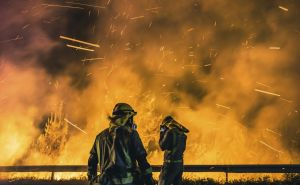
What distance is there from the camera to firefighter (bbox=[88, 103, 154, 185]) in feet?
16.5

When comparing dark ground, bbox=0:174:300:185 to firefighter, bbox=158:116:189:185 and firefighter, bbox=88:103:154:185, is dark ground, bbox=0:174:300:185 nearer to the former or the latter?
firefighter, bbox=158:116:189:185

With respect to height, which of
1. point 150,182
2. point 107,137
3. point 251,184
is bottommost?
point 251,184

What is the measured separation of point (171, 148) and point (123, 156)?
3893 mm

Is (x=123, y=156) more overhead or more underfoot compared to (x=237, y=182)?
more overhead

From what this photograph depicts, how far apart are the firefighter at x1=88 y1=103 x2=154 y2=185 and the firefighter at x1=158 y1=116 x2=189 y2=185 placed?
11.9ft

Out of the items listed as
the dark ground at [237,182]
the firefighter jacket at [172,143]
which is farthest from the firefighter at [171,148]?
the dark ground at [237,182]

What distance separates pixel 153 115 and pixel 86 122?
4473mm

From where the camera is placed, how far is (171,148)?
884 centimetres

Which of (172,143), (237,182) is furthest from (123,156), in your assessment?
(237,182)

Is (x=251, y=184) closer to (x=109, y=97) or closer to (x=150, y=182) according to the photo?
(x=150, y=182)

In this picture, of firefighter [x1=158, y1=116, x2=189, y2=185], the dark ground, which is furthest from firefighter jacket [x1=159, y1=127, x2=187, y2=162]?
the dark ground

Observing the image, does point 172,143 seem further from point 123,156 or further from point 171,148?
point 123,156

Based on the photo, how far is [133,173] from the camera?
16.7 feet

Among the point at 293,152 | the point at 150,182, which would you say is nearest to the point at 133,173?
the point at 150,182
